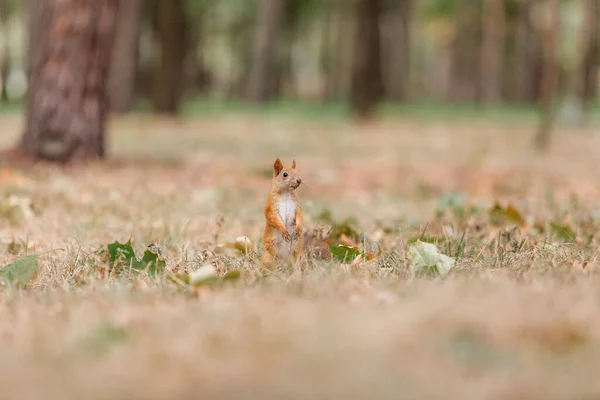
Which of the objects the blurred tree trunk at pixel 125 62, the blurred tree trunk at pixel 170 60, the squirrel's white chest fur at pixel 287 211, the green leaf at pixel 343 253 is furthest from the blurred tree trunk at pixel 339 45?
the squirrel's white chest fur at pixel 287 211

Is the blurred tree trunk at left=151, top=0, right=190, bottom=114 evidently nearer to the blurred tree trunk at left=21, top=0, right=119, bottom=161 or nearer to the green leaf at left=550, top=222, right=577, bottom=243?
the blurred tree trunk at left=21, top=0, right=119, bottom=161

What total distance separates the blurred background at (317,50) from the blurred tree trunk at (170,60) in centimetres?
3

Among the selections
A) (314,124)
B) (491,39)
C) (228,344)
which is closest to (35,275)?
(228,344)

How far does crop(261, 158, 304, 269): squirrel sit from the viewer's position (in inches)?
114

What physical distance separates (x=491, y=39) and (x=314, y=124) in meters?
13.8

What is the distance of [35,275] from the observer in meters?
2.99

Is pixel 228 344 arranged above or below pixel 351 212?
above

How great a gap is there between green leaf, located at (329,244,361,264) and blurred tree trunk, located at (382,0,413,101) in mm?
26364

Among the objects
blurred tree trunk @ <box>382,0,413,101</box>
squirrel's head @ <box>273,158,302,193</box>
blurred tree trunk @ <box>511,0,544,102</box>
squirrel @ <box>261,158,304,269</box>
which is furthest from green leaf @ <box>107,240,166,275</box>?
blurred tree trunk @ <box>382,0,413,101</box>

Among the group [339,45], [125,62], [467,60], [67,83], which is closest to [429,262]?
[67,83]

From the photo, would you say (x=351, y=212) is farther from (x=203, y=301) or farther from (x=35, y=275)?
(x=203, y=301)

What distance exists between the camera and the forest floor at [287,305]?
1.53 metres

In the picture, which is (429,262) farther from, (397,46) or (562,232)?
(397,46)

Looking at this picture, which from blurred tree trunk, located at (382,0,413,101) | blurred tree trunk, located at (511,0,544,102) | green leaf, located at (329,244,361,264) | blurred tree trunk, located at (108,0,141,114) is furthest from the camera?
blurred tree trunk, located at (382,0,413,101)
